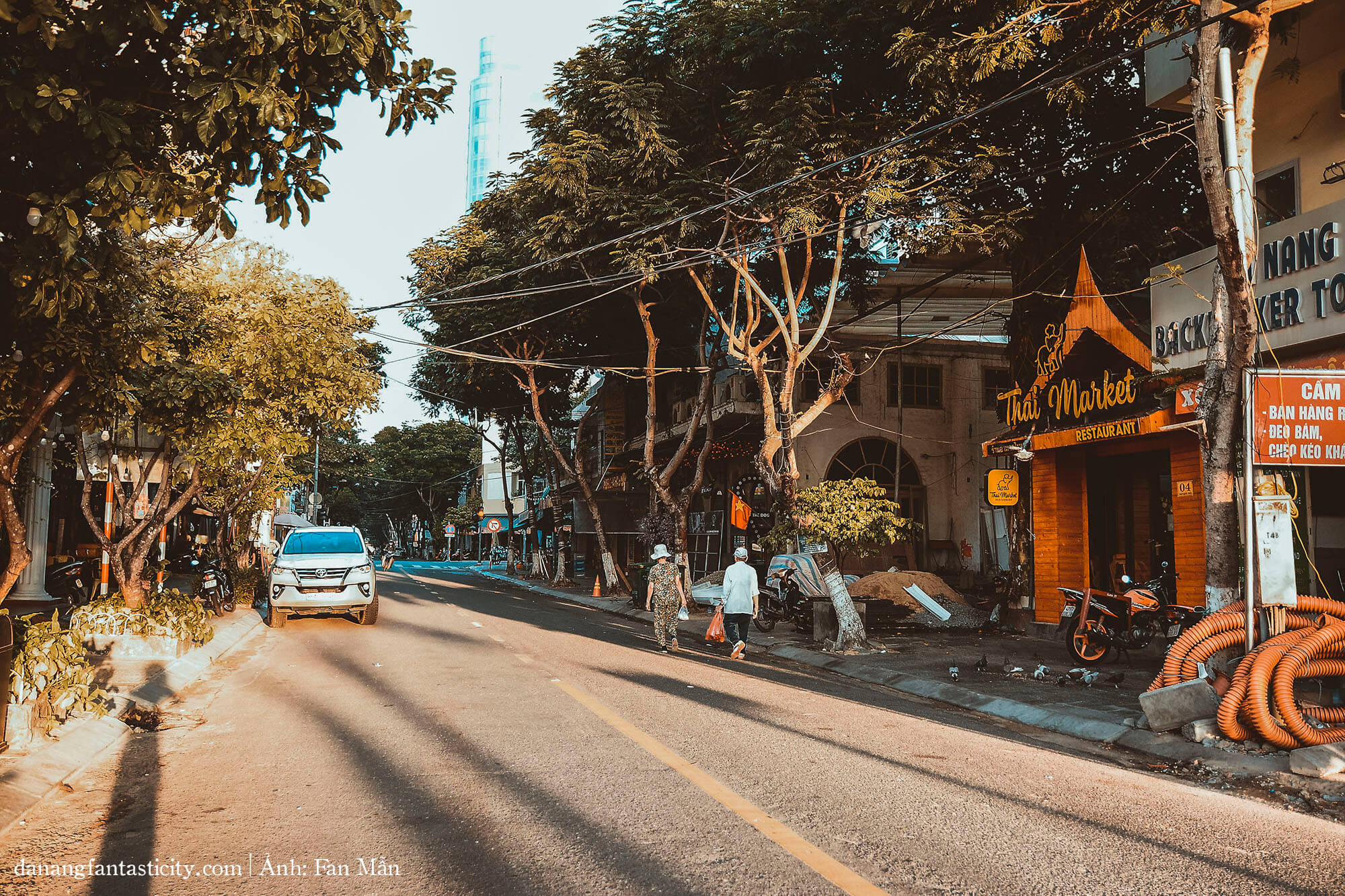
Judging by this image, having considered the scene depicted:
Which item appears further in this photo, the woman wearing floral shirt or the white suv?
the white suv

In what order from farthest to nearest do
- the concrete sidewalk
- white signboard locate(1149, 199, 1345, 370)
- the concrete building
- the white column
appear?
the white column
the concrete building
white signboard locate(1149, 199, 1345, 370)
the concrete sidewalk

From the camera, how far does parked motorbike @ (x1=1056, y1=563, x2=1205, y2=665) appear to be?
45.0 feet

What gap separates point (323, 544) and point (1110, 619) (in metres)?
13.8

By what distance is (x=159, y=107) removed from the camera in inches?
245

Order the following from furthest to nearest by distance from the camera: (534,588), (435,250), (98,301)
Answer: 1. (534,588)
2. (435,250)
3. (98,301)

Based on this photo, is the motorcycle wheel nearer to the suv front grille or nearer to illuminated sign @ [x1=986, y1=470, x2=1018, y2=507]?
illuminated sign @ [x1=986, y1=470, x2=1018, y2=507]

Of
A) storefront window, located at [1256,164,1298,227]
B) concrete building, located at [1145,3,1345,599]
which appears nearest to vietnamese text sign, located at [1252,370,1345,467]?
concrete building, located at [1145,3,1345,599]

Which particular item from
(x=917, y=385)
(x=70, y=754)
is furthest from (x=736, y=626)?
(x=917, y=385)

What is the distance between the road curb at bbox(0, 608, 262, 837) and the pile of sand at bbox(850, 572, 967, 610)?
43.2 ft

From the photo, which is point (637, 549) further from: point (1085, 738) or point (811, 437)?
point (1085, 738)

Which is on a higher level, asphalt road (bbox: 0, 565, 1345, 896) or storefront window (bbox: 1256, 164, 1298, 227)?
storefront window (bbox: 1256, 164, 1298, 227)

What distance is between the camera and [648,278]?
1862cm

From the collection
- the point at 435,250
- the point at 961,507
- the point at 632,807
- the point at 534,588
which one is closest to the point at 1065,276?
the point at 961,507

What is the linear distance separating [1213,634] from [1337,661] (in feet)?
3.44
